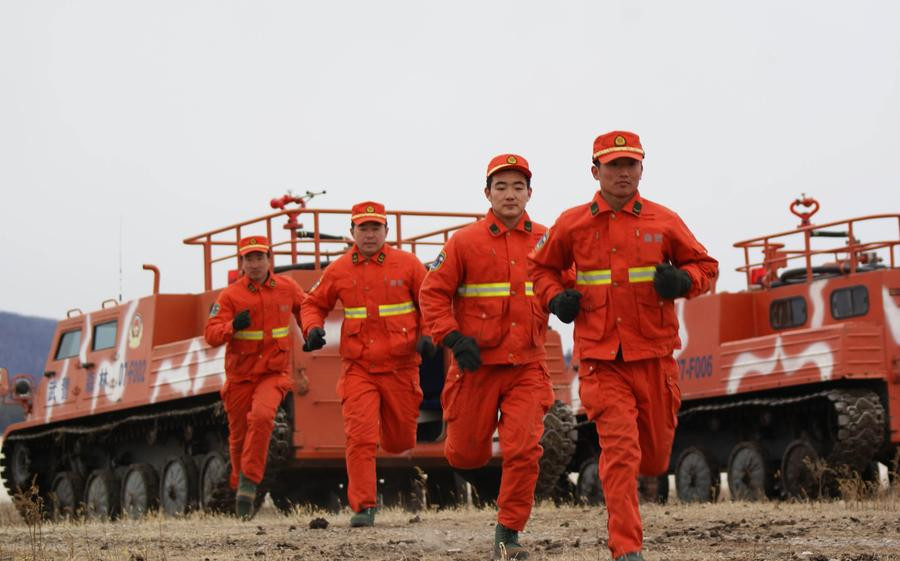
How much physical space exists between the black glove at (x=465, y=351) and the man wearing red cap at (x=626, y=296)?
0.63 meters

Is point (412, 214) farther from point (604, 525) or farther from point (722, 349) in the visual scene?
point (604, 525)

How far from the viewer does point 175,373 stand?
57.6 ft

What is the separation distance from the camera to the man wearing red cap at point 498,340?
9.09 metres

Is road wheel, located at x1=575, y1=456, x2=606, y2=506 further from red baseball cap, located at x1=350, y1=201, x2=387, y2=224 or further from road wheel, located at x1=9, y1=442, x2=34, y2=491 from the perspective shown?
red baseball cap, located at x1=350, y1=201, x2=387, y2=224

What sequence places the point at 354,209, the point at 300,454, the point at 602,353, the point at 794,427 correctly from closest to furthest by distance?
1. the point at 602,353
2. the point at 354,209
3. the point at 300,454
4. the point at 794,427

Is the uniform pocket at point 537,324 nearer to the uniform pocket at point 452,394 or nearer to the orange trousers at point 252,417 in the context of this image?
the uniform pocket at point 452,394

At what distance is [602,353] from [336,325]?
7918mm

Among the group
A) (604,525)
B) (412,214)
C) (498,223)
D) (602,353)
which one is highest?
(412,214)

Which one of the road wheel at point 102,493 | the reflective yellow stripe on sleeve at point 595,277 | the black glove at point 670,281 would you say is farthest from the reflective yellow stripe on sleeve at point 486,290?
the road wheel at point 102,493

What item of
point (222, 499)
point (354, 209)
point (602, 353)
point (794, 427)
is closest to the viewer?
point (602, 353)

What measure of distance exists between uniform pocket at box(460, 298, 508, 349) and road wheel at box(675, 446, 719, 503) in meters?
10.4

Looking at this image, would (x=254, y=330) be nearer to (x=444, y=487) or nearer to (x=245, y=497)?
(x=245, y=497)

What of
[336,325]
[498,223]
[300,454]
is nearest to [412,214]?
[336,325]

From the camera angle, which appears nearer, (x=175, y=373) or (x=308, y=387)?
(x=308, y=387)
